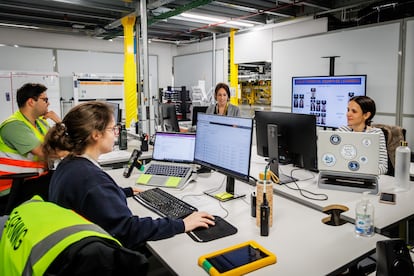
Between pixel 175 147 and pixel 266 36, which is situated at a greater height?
pixel 266 36

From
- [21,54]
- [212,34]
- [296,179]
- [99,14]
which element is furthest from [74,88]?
[296,179]

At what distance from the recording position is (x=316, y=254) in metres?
1.31

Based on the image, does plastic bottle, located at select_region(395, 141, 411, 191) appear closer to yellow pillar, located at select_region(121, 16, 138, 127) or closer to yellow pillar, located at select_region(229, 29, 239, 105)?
yellow pillar, located at select_region(121, 16, 138, 127)

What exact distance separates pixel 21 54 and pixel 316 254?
6923 millimetres

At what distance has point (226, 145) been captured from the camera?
1882 mm

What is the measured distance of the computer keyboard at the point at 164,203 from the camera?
173cm

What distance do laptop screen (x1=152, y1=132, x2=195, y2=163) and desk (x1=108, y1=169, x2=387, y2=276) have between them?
2.00 ft

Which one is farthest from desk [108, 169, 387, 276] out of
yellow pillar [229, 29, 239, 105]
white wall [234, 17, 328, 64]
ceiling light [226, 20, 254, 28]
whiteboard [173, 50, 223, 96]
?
whiteboard [173, 50, 223, 96]

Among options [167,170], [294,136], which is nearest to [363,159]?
[294,136]

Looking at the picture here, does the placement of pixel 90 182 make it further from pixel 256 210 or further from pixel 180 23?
pixel 180 23

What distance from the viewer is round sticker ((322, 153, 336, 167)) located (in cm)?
208

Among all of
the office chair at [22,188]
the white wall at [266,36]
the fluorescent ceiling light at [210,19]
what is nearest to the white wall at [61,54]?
the fluorescent ceiling light at [210,19]

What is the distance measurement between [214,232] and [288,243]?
329 mm

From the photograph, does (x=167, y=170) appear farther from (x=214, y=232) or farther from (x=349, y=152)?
(x=349, y=152)
